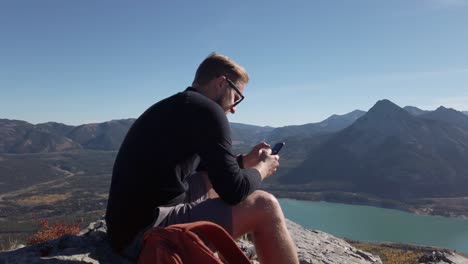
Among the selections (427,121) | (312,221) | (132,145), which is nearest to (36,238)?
(132,145)

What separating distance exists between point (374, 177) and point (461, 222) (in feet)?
206

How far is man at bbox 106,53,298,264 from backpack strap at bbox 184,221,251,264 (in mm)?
457

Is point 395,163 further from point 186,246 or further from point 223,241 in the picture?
point 186,246

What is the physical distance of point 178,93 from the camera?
3.45 metres

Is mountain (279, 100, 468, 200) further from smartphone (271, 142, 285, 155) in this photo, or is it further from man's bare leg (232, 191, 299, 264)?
man's bare leg (232, 191, 299, 264)

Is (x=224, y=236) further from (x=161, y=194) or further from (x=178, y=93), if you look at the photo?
(x=178, y=93)

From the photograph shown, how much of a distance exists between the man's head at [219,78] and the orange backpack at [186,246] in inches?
52.8

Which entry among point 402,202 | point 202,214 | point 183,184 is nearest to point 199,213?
point 202,214

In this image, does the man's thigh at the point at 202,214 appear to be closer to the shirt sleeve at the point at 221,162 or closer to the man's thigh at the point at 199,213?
the man's thigh at the point at 199,213

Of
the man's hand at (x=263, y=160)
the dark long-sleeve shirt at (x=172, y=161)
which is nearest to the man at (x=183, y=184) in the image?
the dark long-sleeve shirt at (x=172, y=161)

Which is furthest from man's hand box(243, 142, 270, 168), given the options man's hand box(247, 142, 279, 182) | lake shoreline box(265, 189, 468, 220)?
lake shoreline box(265, 189, 468, 220)

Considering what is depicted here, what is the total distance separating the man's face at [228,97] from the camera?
146 inches

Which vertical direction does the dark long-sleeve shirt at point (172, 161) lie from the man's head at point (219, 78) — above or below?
below

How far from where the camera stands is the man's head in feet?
12.0
